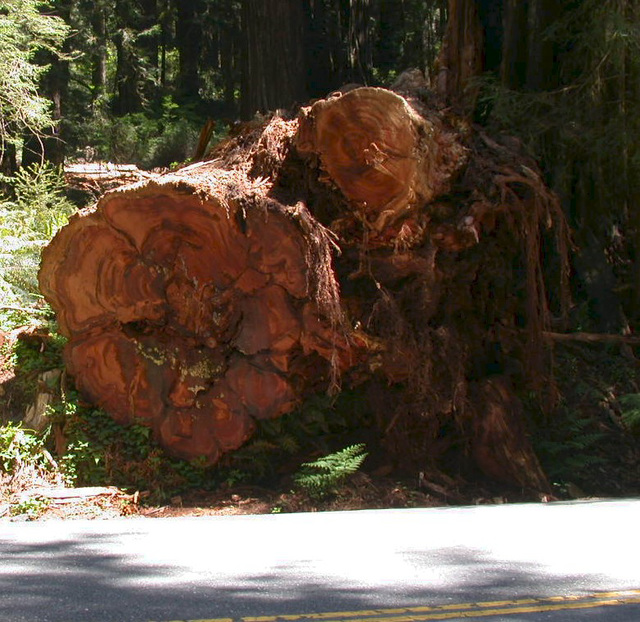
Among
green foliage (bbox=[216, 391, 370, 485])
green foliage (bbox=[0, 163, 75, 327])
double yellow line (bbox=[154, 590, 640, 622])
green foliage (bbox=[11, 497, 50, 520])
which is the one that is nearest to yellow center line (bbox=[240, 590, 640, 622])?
double yellow line (bbox=[154, 590, 640, 622])

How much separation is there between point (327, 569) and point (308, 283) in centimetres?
389

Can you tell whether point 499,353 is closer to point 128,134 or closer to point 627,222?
point 627,222

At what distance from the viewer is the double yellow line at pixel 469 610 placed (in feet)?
13.1

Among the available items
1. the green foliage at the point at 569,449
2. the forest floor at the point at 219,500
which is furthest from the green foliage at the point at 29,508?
the green foliage at the point at 569,449

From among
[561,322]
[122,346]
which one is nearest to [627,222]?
[561,322]

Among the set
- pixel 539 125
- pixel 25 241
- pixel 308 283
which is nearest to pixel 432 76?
pixel 539 125

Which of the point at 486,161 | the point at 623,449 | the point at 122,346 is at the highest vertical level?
the point at 486,161

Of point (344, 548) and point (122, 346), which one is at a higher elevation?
point (122, 346)

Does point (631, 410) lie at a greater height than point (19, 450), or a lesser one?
lesser

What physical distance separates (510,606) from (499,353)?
5.84 m

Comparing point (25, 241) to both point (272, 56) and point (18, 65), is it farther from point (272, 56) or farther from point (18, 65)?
point (272, 56)

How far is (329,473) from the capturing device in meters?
8.55

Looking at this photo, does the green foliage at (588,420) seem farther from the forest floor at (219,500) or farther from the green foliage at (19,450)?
the green foliage at (19,450)

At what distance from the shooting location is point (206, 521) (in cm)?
707
